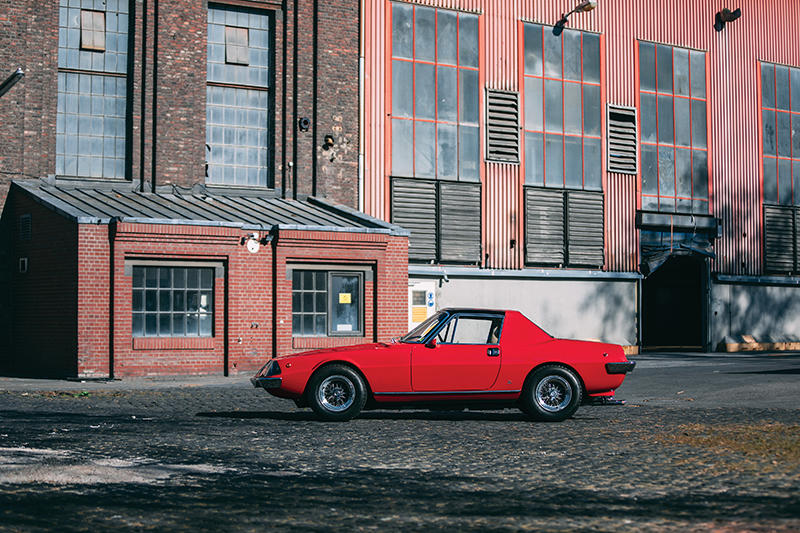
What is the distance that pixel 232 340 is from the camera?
24156mm

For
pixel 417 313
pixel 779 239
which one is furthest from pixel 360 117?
pixel 779 239

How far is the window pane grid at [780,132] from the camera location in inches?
1438

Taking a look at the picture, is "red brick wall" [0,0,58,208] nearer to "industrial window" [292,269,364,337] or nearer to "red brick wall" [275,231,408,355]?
"red brick wall" [275,231,408,355]

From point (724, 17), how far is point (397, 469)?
30606mm

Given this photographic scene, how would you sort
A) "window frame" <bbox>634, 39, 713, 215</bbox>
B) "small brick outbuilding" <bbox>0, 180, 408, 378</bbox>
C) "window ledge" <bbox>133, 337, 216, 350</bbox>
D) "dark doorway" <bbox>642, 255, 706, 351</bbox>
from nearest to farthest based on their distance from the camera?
"small brick outbuilding" <bbox>0, 180, 408, 378</bbox>, "window ledge" <bbox>133, 337, 216, 350</bbox>, "window frame" <bbox>634, 39, 713, 215</bbox>, "dark doorway" <bbox>642, 255, 706, 351</bbox>

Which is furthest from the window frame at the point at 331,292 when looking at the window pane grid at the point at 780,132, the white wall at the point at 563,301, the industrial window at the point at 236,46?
the window pane grid at the point at 780,132

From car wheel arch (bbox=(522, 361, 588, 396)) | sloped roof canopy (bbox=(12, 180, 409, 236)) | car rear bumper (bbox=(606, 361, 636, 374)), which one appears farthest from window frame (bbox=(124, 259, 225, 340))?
car rear bumper (bbox=(606, 361, 636, 374))

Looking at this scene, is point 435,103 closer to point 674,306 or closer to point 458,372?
point 674,306

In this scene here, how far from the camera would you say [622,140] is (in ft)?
110

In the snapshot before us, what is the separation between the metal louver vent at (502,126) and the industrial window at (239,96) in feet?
22.5

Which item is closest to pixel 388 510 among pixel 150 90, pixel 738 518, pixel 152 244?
pixel 738 518

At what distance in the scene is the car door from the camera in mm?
12914

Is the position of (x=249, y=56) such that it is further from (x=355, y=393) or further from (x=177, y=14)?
(x=355, y=393)

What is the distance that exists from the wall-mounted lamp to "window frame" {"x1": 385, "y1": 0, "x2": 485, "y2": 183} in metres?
9.63
